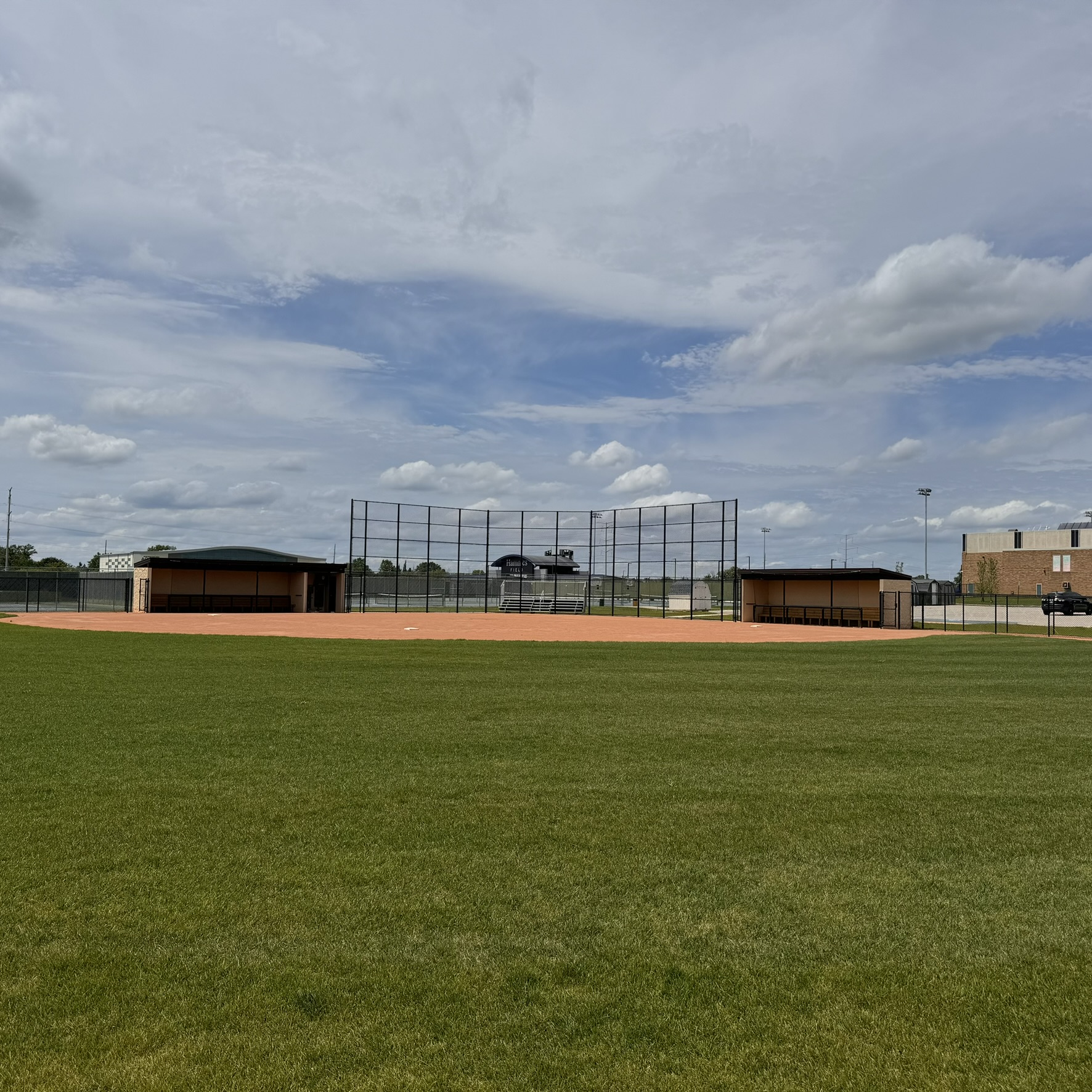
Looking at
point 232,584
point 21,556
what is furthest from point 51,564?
point 232,584

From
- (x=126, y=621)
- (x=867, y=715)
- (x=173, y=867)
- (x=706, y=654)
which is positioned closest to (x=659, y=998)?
(x=173, y=867)

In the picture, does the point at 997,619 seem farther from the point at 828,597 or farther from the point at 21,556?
the point at 21,556

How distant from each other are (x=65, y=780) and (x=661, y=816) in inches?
200

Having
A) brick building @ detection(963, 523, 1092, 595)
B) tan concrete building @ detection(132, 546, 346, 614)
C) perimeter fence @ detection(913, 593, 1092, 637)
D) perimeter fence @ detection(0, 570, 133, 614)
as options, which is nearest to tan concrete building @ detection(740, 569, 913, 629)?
perimeter fence @ detection(913, 593, 1092, 637)

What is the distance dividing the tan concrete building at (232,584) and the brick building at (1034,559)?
7074 cm

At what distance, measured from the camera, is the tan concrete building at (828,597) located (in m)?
41.8

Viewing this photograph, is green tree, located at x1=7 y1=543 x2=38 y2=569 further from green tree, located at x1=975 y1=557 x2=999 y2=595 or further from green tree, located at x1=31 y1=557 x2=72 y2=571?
green tree, located at x1=975 y1=557 x2=999 y2=595

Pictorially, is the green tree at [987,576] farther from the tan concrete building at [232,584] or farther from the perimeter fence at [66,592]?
the perimeter fence at [66,592]

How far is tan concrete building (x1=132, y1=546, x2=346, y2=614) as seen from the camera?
48.6 metres

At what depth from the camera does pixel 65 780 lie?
7699 millimetres

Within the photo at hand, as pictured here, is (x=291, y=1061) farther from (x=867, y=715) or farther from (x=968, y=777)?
(x=867, y=715)

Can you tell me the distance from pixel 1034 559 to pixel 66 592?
291 feet

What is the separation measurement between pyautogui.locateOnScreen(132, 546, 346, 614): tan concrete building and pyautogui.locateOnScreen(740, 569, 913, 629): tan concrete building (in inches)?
925

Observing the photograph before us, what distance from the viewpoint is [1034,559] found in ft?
302
